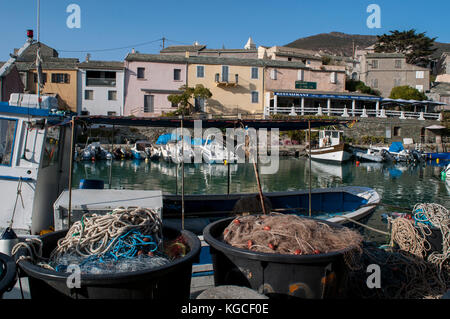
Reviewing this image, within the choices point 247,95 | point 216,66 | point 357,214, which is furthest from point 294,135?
point 357,214

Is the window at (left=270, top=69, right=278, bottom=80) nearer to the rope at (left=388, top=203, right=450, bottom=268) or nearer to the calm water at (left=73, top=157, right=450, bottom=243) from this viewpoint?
the calm water at (left=73, top=157, right=450, bottom=243)

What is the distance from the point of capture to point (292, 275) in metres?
2.94

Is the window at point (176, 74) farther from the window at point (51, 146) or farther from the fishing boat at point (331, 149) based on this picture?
the window at point (51, 146)

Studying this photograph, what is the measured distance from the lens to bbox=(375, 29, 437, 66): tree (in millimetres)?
64812

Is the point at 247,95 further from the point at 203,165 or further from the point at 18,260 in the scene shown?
the point at 18,260

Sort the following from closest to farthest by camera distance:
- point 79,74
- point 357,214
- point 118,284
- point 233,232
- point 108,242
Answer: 1. point 118,284
2. point 108,242
3. point 233,232
4. point 357,214
5. point 79,74

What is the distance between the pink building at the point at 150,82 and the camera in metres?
41.2

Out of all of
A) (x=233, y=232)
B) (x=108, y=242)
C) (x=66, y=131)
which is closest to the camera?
(x=108, y=242)

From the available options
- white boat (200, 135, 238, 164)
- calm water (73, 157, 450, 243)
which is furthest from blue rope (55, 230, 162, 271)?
white boat (200, 135, 238, 164)

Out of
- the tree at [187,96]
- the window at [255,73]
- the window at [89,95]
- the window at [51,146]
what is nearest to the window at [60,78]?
the window at [89,95]

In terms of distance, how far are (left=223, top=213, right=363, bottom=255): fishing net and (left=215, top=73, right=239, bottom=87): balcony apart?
40680 millimetres

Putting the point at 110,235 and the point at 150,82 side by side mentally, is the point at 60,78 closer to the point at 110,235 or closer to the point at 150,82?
the point at 150,82

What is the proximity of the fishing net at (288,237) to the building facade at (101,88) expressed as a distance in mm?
38958
